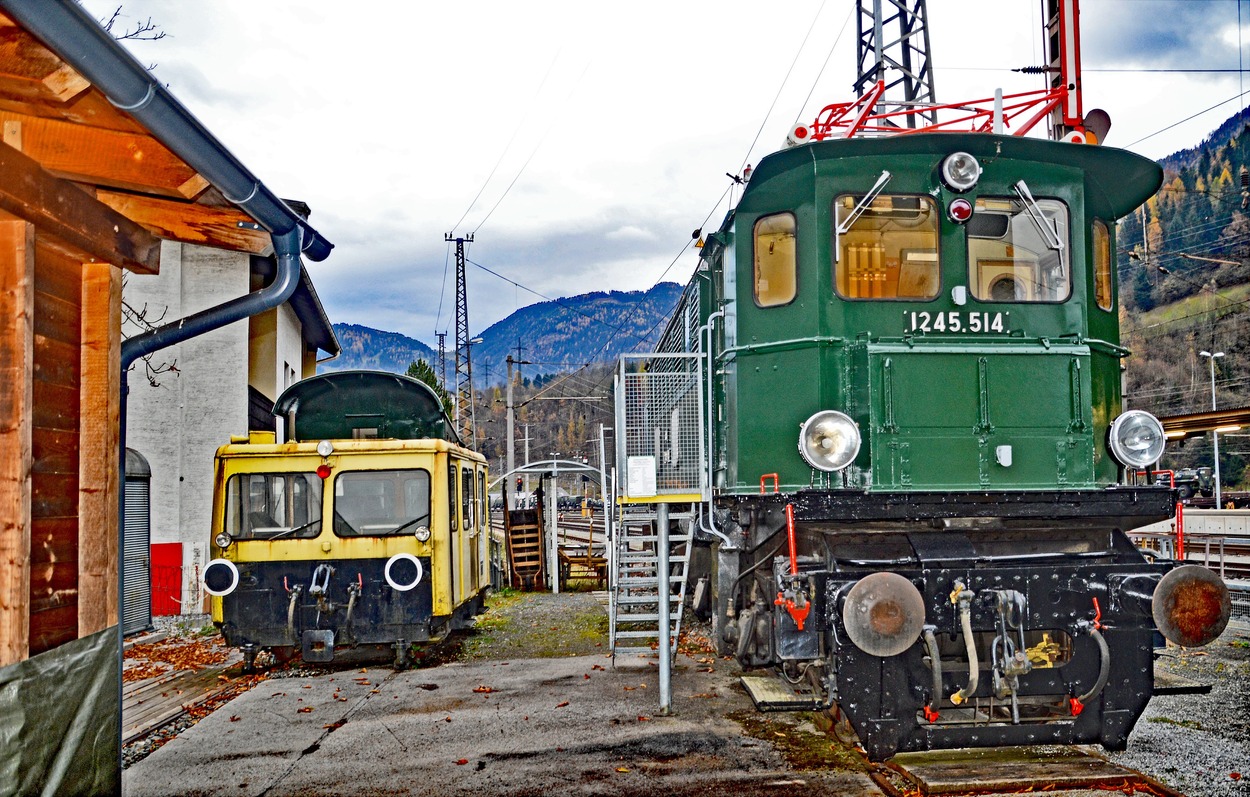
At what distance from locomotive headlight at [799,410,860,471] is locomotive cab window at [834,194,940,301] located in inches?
40.1

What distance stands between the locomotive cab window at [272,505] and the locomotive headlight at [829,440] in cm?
570

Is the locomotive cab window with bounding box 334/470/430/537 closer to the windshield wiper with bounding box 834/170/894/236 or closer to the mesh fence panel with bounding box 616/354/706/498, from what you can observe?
the mesh fence panel with bounding box 616/354/706/498

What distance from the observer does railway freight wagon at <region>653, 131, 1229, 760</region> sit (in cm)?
550

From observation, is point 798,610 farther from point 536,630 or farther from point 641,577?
point 536,630

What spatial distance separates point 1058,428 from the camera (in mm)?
6062

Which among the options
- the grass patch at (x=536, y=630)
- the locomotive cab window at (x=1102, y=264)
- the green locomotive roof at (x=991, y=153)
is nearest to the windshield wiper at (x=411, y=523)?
the grass patch at (x=536, y=630)

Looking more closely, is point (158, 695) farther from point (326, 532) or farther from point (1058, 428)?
point (1058, 428)

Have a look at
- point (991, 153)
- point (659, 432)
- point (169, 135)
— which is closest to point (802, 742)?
point (659, 432)

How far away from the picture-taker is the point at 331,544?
9336 millimetres

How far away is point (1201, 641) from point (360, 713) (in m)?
6.35

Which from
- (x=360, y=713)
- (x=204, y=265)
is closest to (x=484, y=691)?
(x=360, y=713)

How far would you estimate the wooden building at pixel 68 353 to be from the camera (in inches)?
136

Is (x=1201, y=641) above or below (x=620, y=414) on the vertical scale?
below

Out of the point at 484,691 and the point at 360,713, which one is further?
the point at 484,691
